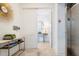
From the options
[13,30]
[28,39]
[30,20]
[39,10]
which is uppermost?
[39,10]

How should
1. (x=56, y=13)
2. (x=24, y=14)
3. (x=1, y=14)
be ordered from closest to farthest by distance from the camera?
(x=1, y=14) → (x=24, y=14) → (x=56, y=13)

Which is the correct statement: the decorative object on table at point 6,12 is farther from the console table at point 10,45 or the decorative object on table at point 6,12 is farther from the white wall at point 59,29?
the white wall at point 59,29

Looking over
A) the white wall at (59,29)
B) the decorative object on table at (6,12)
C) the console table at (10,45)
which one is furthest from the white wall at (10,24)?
the white wall at (59,29)

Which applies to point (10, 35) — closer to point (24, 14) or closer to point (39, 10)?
point (24, 14)

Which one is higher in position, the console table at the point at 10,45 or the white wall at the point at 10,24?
the white wall at the point at 10,24

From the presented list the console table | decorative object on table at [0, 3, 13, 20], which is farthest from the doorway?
decorative object on table at [0, 3, 13, 20]

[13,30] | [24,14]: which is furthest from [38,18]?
[13,30]

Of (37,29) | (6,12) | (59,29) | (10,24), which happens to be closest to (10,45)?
(10,24)

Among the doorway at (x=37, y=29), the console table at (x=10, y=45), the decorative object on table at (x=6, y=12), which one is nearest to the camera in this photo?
the console table at (x=10, y=45)

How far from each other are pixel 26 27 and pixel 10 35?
704 mm

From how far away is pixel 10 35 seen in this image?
238 cm

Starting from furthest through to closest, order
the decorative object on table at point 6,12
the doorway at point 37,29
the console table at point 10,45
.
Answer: the doorway at point 37,29
the decorative object on table at point 6,12
the console table at point 10,45

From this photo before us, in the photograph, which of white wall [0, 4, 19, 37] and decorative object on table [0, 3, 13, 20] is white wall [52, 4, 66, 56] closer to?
white wall [0, 4, 19, 37]

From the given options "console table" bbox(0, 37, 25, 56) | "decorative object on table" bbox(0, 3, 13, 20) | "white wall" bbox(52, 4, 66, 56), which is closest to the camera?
"console table" bbox(0, 37, 25, 56)
